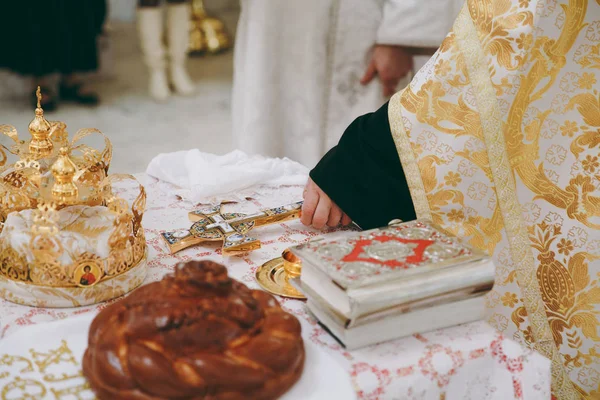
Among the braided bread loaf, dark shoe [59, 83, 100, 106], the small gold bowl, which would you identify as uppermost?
the braided bread loaf

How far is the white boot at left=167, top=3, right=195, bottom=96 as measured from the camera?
4.28 metres

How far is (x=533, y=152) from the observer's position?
3.02ft

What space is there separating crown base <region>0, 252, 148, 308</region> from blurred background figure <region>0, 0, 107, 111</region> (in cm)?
333

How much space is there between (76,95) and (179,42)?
715 millimetres

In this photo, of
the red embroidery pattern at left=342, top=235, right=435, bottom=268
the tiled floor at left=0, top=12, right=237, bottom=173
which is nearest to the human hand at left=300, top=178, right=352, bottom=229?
the red embroidery pattern at left=342, top=235, right=435, bottom=268

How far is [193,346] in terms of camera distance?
60 centimetres

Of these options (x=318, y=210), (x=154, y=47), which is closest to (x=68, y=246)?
(x=318, y=210)

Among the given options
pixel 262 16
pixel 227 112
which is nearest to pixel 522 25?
pixel 262 16

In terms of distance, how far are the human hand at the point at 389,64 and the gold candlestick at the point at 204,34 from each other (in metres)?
3.69

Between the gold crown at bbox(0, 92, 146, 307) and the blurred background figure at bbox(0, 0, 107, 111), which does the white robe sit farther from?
the blurred background figure at bbox(0, 0, 107, 111)

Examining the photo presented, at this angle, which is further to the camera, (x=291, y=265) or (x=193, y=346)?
(x=291, y=265)

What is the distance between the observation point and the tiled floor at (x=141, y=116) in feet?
11.6

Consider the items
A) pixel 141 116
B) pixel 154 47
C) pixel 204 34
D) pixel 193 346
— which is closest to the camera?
pixel 193 346

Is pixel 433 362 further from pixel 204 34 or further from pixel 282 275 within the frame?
pixel 204 34
